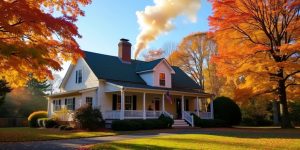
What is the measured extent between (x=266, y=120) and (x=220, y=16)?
20.7 metres

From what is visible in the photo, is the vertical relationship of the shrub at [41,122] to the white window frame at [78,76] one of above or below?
below

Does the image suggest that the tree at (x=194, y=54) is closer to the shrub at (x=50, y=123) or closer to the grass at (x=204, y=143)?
the shrub at (x=50, y=123)

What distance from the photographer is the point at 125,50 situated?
3347 cm

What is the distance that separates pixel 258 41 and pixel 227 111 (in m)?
9.39

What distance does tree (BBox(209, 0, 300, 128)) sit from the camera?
23.1m

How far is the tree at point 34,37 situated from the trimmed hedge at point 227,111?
2047cm

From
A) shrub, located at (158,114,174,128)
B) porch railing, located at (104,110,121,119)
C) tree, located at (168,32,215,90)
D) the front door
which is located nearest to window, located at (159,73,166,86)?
the front door

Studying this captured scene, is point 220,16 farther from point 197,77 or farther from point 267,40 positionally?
point 197,77

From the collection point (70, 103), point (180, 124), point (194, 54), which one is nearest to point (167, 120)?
point (180, 124)

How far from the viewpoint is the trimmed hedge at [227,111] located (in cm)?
3175

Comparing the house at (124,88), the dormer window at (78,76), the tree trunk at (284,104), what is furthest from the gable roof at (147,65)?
the tree trunk at (284,104)

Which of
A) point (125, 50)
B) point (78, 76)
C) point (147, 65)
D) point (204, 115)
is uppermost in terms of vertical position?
point (125, 50)

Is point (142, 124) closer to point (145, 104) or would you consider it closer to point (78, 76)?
point (145, 104)

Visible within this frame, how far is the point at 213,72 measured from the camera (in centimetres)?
4716
